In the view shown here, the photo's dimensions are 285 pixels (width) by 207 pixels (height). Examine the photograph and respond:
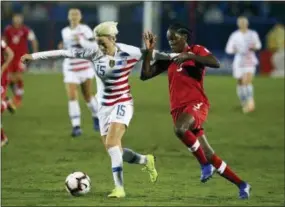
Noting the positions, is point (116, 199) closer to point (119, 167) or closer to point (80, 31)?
point (119, 167)

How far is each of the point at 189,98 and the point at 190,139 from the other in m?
0.58

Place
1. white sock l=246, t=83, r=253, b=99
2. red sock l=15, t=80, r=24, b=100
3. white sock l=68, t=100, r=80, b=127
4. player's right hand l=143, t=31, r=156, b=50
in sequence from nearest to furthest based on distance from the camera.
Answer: player's right hand l=143, t=31, r=156, b=50
white sock l=68, t=100, r=80, b=127
white sock l=246, t=83, r=253, b=99
red sock l=15, t=80, r=24, b=100

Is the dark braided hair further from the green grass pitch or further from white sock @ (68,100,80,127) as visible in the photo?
white sock @ (68,100,80,127)

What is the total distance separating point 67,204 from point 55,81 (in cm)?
2090

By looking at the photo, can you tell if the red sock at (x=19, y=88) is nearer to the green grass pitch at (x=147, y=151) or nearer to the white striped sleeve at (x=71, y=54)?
the green grass pitch at (x=147, y=151)

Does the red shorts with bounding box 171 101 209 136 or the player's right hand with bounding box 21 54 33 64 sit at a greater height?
the player's right hand with bounding box 21 54 33 64

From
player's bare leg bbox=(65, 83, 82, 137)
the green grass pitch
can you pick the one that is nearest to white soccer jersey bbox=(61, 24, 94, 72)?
player's bare leg bbox=(65, 83, 82, 137)

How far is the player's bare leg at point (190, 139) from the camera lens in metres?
10.7

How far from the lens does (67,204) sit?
10383mm

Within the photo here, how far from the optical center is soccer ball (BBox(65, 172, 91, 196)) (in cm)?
1088

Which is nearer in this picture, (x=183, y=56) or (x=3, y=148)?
(x=183, y=56)

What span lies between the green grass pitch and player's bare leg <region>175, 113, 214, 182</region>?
0.37 metres

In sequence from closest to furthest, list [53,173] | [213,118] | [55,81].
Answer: [53,173], [213,118], [55,81]

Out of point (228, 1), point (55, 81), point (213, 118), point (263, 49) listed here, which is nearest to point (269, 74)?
point (263, 49)
